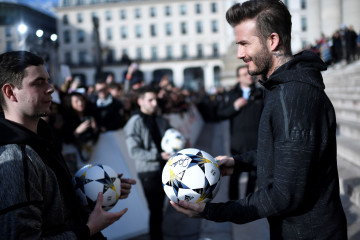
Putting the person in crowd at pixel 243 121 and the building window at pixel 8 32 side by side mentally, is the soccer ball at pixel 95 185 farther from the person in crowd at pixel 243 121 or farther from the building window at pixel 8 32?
the building window at pixel 8 32

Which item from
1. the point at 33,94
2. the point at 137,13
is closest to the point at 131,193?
the point at 33,94

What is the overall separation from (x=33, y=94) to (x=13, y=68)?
181mm

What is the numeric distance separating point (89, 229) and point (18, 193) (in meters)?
0.54

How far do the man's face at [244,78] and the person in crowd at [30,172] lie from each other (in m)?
4.17

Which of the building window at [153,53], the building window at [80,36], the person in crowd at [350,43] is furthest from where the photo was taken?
the building window at [80,36]

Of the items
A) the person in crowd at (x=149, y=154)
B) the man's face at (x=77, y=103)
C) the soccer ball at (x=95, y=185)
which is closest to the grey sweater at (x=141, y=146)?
the person in crowd at (x=149, y=154)

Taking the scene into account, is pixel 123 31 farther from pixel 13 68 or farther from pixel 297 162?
pixel 297 162

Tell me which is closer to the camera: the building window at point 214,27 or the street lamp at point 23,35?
the street lamp at point 23,35

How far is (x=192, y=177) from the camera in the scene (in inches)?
93.4

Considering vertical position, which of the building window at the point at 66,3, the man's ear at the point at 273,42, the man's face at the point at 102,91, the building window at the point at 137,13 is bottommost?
the man's face at the point at 102,91

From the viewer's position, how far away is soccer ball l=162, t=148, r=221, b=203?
2.36 meters

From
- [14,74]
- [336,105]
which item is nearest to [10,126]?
[14,74]

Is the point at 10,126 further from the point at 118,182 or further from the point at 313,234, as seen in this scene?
the point at 313,234

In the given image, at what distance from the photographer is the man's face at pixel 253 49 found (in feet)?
6.68
